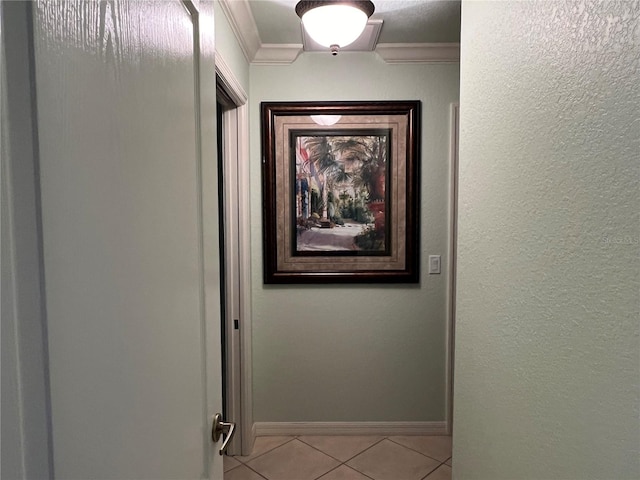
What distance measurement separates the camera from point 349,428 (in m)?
2.62

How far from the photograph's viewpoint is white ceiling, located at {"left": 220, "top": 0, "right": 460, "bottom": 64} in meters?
1.95

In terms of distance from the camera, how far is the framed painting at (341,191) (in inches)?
96.7

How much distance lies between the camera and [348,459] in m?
2.38

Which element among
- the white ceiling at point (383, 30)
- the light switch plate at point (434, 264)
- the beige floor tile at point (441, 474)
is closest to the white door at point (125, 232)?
the white ceiling at point (383, 30)

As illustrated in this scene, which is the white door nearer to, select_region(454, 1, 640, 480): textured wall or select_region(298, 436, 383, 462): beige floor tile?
select_region(454, 1, 640, 480): textured wall

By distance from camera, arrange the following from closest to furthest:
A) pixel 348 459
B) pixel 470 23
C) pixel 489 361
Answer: pixel 489 361
pixel 470 23
pixel 348 459

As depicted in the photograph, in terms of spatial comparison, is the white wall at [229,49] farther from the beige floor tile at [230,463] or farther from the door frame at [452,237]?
the beige floor tile at [230,463]

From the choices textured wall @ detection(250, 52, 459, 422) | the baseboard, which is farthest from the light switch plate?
the baseboard

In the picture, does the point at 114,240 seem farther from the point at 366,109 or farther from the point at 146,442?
the point at 366,109

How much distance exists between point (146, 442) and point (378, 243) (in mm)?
2001

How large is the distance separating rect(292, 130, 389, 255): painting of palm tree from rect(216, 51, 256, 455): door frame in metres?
0.32

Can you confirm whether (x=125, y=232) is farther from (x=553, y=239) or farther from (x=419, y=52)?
(x=419, y=52)

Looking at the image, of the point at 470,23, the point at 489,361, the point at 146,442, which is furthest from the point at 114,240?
the point at 470,23

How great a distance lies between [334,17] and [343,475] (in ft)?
7.52
